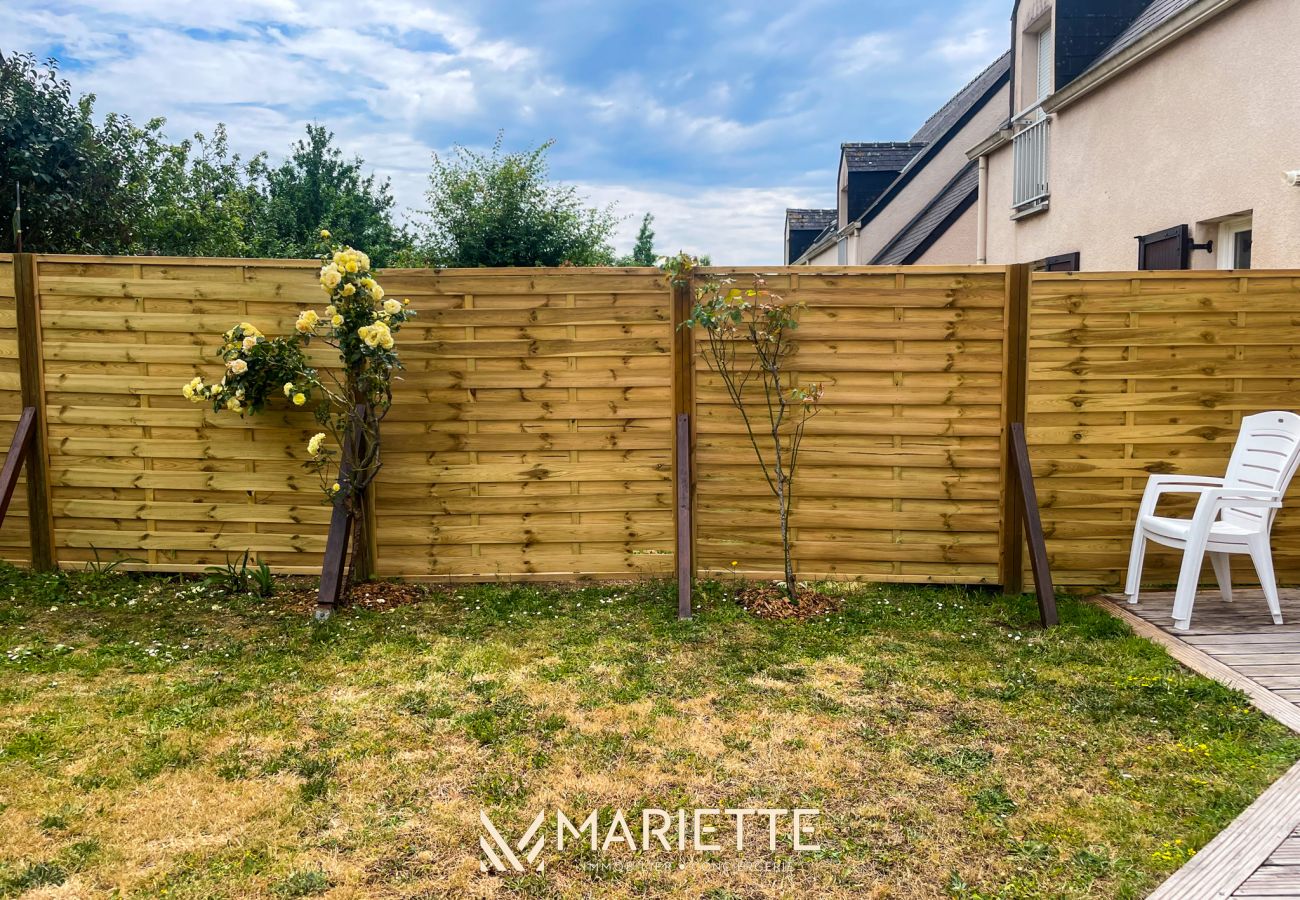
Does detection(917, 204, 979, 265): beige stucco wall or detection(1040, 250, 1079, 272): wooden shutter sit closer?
detection(1040, 250, 1079, 272): wooden shutter

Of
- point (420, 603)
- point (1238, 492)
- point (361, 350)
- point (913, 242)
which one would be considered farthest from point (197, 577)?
point (913, 242)

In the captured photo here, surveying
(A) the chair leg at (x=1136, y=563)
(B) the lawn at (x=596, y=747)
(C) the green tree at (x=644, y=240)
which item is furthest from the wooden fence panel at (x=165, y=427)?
(C) the green tree at (x=644, y=240)

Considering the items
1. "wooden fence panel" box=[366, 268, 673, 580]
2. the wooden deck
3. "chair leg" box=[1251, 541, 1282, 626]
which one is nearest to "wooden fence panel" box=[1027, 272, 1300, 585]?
the wooden deck

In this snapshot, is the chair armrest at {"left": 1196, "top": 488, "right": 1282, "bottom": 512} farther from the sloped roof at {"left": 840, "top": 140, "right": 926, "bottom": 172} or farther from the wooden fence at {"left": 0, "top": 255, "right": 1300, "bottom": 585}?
the sloped roof at {"left": 840, "top": 140, "right": 926, "bottom": 172}

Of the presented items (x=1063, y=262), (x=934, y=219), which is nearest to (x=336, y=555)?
(x=1063, y=262)

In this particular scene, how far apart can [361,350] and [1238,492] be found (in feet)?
16.1

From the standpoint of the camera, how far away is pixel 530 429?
212 inches

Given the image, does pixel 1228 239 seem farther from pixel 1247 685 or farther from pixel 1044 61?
pixel 1044 61

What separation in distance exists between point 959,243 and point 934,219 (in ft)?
4.37

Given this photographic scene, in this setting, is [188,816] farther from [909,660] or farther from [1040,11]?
[1040,11]

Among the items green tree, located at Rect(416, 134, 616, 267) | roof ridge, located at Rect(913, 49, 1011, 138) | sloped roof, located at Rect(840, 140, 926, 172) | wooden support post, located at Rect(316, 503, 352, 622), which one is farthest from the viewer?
→ green tree, located at Rect(416, 134, 616, 267)

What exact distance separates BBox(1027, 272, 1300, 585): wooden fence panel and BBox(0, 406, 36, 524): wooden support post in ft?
20.9

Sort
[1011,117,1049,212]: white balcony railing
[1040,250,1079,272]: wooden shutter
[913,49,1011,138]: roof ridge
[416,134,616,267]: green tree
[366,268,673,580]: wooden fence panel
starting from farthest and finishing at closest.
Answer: [416,134,616,267]: green tree
[913,49,1011,138]: roof ridge
[1011,117,1049,212]: white balcony railing
[1040,250,1079,272]: wooden shutter
[366,268,673,580]: wooden fence panel

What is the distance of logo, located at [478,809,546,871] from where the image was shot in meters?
2.44
